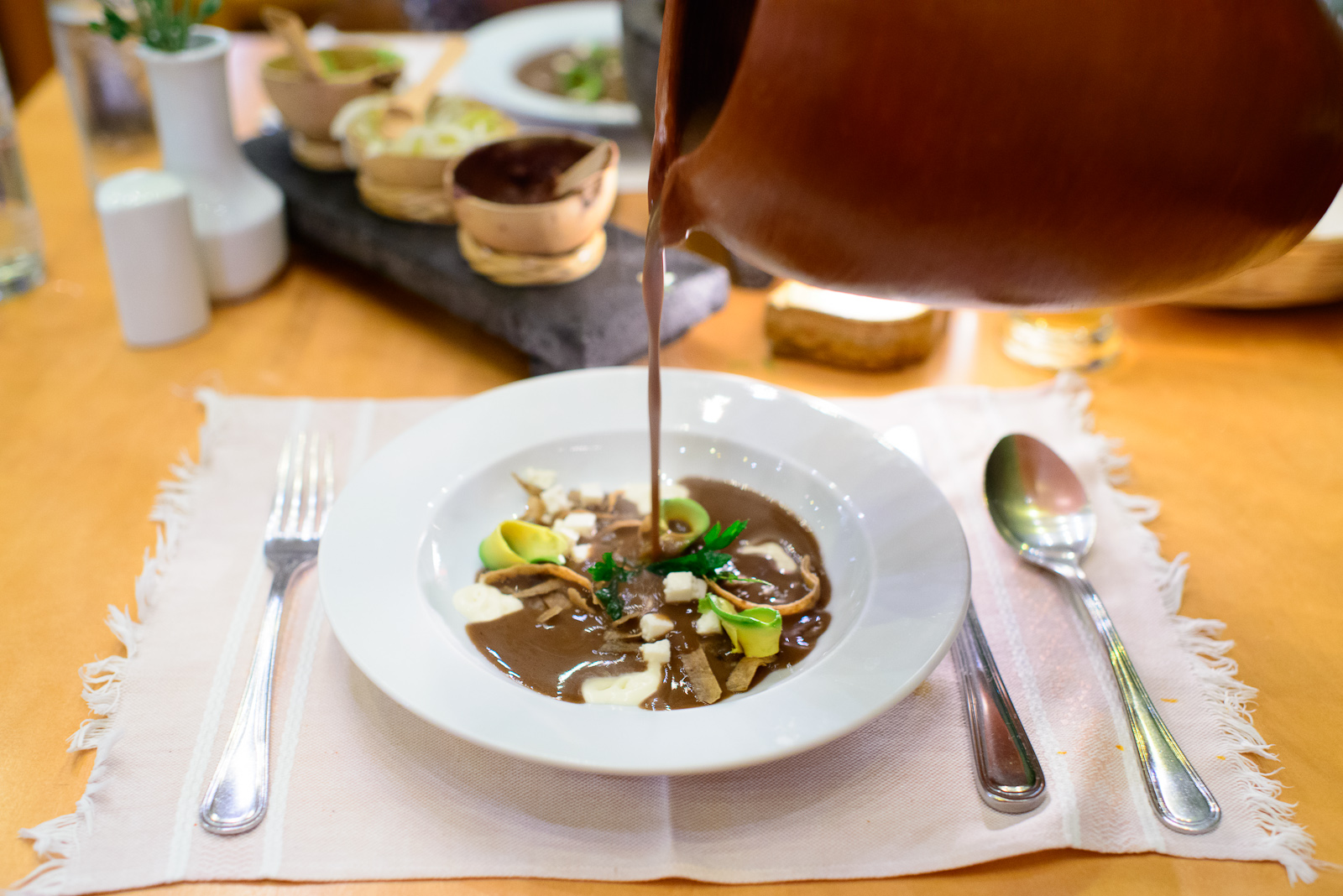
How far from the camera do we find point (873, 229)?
1.75 ft

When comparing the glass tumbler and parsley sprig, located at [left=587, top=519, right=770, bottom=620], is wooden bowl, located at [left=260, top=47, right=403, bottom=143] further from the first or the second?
parsley sprig, located at [left=587, top=519, right=770, bottom=620]

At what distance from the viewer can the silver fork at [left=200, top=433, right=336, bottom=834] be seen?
26.0 inches

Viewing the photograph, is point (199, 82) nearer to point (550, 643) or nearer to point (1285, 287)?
point (550, 643)

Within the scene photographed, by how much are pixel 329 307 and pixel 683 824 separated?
1.00 meters

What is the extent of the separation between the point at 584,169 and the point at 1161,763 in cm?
92

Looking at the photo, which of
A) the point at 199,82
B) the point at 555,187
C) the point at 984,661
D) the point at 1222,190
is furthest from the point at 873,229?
the point at 199,82

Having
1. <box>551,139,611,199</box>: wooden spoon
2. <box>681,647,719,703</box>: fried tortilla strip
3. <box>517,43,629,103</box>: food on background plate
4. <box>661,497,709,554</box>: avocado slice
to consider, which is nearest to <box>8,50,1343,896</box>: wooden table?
<box>681,647,719,703</box>: fried tortilla strip

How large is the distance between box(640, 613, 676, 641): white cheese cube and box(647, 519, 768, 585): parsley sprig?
0.06 meters

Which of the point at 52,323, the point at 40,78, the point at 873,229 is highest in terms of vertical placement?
the point at 873,229

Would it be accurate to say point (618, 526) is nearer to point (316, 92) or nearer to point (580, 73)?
point (316, 92)

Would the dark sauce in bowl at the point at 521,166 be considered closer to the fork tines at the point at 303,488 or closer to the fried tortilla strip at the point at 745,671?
the fork tines at the point at 303,488

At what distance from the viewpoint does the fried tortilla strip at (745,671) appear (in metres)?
0.73

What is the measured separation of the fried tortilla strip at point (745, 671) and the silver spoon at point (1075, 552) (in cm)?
28

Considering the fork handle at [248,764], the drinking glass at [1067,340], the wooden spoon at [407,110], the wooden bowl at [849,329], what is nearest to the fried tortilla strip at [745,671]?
the fork handle at [248,764]
